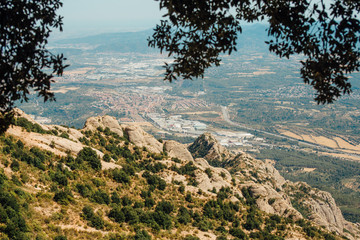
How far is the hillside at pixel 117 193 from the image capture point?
2448 centimetres

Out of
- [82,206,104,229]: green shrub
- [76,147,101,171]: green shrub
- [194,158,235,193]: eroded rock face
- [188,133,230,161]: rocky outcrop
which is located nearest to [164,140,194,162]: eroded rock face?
[194,158,235,193]: eroded rock face

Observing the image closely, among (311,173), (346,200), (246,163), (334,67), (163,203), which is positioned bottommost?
(311,173)

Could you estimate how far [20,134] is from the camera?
35.5 m

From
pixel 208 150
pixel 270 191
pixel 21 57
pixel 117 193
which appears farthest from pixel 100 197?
pixel 208 150

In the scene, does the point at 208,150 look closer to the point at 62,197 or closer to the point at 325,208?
the point at 325,208

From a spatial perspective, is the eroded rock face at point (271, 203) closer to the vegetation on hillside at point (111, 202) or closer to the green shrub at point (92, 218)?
the vegetation on hillside at point (111, 202)

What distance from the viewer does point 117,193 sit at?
3406 centimetres

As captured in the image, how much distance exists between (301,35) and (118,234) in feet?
71.0

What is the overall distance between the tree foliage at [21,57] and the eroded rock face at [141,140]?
4187cm

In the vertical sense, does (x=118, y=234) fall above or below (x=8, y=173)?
below

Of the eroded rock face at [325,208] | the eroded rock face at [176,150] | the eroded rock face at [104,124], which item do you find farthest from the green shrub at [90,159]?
the eroded rock face at [325,208]

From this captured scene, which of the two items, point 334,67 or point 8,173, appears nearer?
point 334,67

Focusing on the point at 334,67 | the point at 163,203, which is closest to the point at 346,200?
the point at 163,203

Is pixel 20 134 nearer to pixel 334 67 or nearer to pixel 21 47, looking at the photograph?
pixel 21 47
